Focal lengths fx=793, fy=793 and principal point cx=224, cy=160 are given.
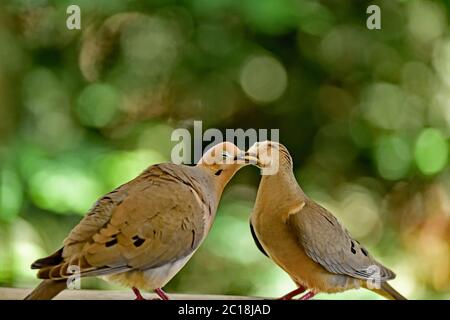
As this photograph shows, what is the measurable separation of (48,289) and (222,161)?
0.93ft

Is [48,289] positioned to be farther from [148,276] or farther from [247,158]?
[247,158]

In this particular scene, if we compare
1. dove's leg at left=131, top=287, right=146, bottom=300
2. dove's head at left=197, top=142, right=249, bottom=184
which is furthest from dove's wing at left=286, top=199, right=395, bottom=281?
dove's leg at left=131, top=287, right=146, bottom=300

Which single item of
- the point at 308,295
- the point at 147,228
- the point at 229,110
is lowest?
the point at 308,295

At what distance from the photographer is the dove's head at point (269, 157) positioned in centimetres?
108

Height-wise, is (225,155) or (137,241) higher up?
(225,155)

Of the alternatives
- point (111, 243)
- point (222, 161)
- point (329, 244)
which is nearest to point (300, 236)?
point (329, 244)

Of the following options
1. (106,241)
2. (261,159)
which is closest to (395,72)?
(261,159)

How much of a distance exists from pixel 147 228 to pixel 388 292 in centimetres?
36

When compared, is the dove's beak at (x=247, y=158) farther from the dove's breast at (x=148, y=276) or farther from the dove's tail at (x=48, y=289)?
the dove's tail at (x=48, y=289)

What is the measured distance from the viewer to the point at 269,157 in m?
1.09

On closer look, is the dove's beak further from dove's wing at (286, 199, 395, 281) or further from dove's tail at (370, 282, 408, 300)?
dove's tail at (370, 282, 408, 300)

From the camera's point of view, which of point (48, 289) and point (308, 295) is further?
point (308, 295)

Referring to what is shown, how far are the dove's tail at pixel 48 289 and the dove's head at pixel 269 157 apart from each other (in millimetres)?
297

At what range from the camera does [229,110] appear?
3.81 ft
